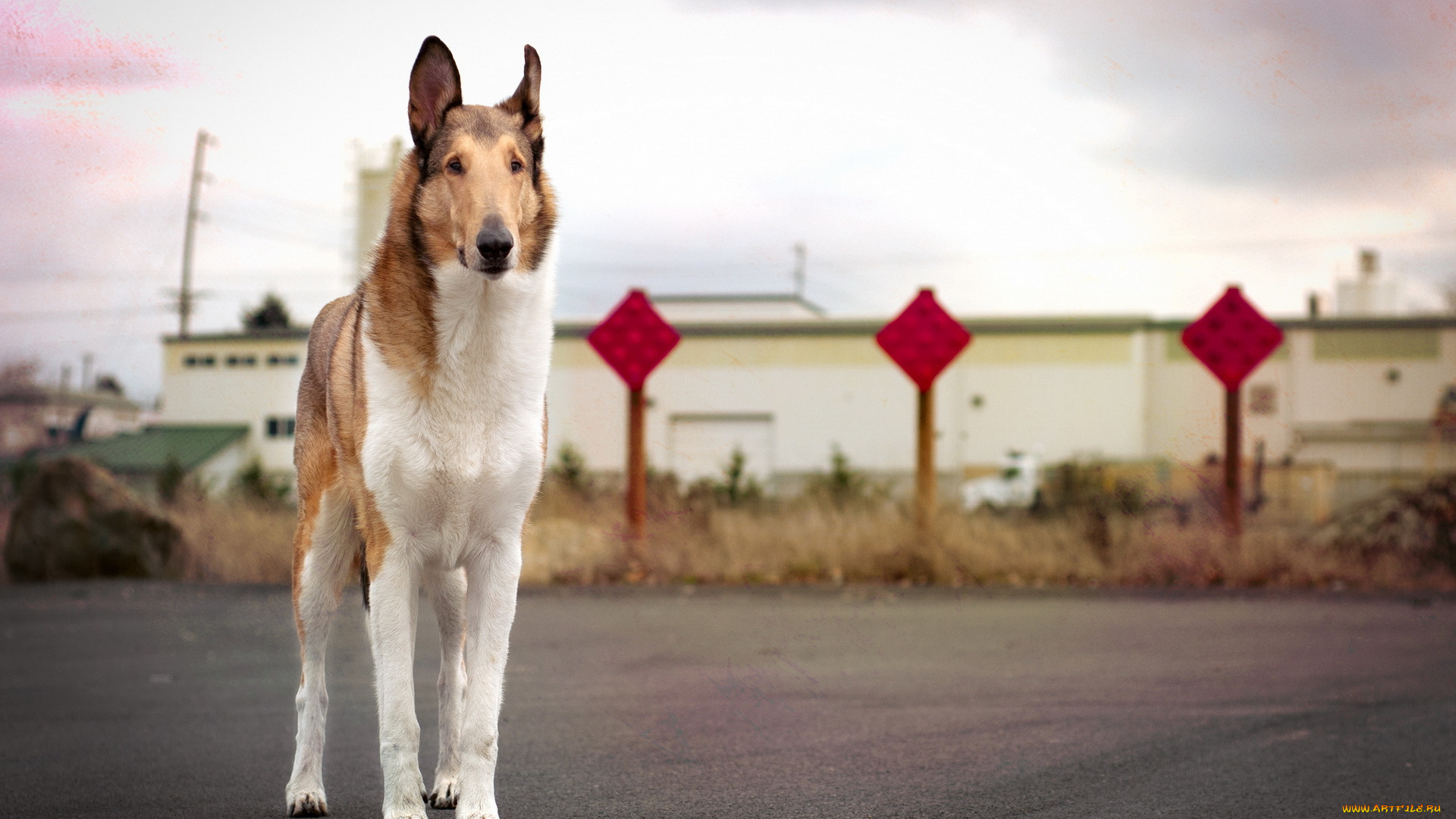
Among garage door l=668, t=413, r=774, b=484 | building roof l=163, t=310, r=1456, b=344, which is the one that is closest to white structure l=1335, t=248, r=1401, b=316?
building roof l=163, t=310, r=1456, b=344

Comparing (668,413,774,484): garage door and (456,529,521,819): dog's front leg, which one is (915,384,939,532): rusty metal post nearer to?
(456,529,521,819): dog's front leg

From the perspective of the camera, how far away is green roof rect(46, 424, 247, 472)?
43531mm

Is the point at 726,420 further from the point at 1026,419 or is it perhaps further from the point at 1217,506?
the point at 1217,506

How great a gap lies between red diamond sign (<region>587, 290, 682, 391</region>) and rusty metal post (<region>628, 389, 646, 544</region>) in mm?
284

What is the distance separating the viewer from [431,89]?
4.00m

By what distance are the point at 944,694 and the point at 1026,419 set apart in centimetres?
3438

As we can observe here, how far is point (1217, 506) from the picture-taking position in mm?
17172

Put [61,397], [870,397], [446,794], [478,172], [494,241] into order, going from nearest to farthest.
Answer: [494,241] → [478,172] → [446,794] → [870,397] → [61,397]

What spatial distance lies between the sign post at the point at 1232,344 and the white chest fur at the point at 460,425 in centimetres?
1316

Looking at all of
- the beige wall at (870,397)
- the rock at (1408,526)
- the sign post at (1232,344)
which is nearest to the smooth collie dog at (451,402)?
the rock at (1408,526)

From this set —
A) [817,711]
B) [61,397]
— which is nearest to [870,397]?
[61,397]

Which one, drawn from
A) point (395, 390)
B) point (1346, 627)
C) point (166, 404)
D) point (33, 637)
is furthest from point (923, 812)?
point (166, 404)

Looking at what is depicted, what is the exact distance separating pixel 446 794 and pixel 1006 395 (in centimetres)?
3762

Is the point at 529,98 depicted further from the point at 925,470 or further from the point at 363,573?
the point at 925,470
